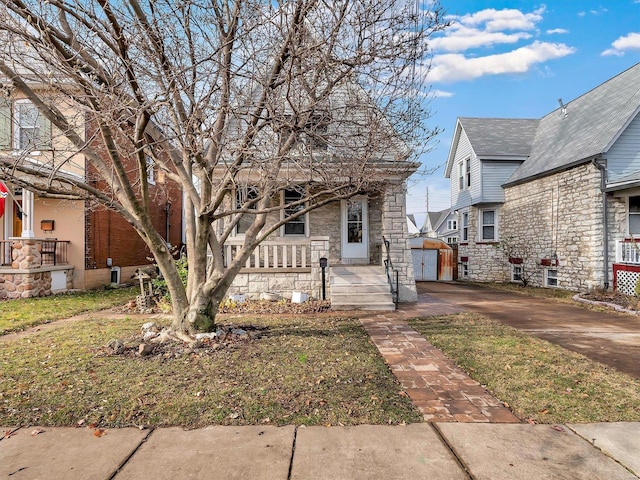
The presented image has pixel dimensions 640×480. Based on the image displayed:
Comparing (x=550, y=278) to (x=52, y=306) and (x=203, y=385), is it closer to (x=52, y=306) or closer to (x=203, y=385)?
(x=203, y=385)

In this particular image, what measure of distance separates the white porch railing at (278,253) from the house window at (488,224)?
35.3 feet

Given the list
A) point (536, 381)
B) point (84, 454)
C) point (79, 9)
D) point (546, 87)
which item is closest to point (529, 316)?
point (536, 381)

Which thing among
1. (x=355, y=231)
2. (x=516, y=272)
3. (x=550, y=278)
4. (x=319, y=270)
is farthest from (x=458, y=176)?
(x=319, y=270)

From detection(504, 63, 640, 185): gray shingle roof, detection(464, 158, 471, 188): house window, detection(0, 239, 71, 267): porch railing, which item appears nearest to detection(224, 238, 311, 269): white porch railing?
detection(0, 239, 71, 267): porch railing

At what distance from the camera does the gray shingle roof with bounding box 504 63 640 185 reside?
1126cm

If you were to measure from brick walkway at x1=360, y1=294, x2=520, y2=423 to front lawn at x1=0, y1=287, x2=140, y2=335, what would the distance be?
6.32m

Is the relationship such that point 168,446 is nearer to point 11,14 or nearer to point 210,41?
point 210,41

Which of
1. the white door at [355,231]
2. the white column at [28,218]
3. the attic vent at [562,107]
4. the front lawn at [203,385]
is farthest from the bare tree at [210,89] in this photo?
the attic vent at [562,107]

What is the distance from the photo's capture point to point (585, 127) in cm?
1308

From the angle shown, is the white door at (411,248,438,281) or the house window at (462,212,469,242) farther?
the house window at (462,212,469,242)

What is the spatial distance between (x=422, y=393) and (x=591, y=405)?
1.48m

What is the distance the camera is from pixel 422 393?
3.61 meters

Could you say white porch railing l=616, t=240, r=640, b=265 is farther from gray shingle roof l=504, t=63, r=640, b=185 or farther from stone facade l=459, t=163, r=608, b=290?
gray shingle roof l=504, t=63, r=640, b=185

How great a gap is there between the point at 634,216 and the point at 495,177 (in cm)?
609
